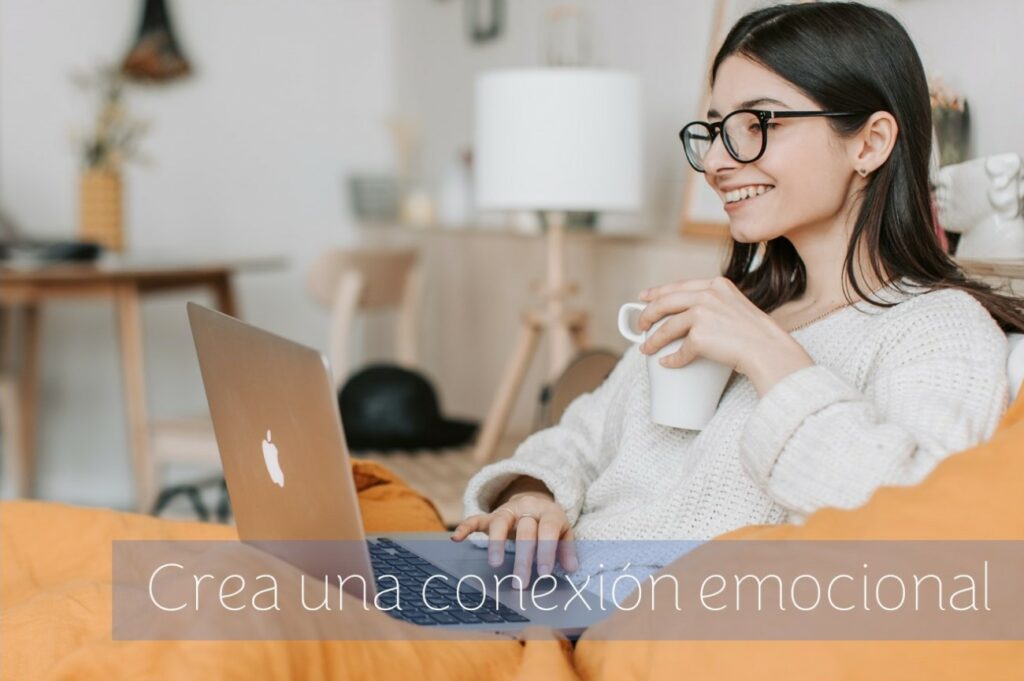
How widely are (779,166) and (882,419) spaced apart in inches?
11.4

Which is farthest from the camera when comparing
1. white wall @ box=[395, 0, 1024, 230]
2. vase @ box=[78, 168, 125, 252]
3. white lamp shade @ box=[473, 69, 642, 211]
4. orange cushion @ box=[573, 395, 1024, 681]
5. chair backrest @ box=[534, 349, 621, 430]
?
vase @ box=[78, 168, 125, 252]

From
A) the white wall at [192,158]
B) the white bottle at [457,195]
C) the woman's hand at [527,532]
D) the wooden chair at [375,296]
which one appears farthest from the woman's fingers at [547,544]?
the white wall at [192,158]

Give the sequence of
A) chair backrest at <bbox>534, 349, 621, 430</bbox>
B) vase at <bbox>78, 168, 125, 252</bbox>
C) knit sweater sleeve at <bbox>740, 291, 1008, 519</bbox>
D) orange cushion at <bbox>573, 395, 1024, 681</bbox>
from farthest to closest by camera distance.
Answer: vase at <bbox>78, 168, 125, 252</bbox>
chair backrest at <bbox>534, 349, 621, 430</bbox>
knit sweater sleeve at <bbox>740, 291, 1008, 519</bbox>
orange cushion at <bbox>573, 395, 1024, 681</bbox>

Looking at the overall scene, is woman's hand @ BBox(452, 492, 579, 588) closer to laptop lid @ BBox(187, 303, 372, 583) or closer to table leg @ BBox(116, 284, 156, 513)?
laptop lid @ BBox(187, 303, 372, 583)

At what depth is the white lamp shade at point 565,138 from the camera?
7.67 ft

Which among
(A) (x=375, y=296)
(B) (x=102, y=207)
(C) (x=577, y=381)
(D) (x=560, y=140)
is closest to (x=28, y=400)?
(B) (x=102, y=207)

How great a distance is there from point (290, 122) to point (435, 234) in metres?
1.01

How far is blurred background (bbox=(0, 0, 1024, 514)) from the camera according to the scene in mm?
3395

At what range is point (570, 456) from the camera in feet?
4.64

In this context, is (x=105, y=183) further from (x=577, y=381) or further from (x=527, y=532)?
(x=527, y=532)

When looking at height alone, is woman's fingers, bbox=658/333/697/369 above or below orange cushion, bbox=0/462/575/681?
above

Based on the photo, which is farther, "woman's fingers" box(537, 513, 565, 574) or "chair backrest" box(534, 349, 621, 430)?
"chair backrest" box(534, 349, 621, 430)

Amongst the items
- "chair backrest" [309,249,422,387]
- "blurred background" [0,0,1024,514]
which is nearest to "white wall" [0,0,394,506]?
"blurred background" [0,0,1024,514]

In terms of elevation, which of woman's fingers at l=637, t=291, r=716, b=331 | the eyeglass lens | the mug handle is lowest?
the mug handle
